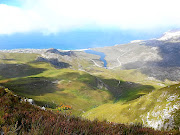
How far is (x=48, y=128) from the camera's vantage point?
5398 millimetres

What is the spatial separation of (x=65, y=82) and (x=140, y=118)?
10756 cm

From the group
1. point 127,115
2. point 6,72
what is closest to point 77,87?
point 127,115

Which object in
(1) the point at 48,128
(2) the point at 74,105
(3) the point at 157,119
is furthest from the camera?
(2) the point at 74,105

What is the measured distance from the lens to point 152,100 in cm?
3925

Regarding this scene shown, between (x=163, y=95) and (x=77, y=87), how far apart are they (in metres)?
100

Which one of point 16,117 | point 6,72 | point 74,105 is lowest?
point 74,105

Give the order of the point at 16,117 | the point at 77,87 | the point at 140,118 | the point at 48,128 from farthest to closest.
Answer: the point at 77,87
the point at 140,118
the point at 16,117
the point at 48,128

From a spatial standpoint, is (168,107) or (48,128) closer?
(48,128)

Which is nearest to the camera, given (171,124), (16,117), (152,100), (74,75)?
(16,117)

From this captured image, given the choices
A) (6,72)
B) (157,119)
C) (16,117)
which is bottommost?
(6,72)

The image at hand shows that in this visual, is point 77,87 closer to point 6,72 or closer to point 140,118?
point 140,118

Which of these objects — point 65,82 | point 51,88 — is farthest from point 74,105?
point 65,82

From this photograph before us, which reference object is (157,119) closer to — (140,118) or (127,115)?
(140,118)

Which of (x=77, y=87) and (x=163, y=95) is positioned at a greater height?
(x=163, y=95)
